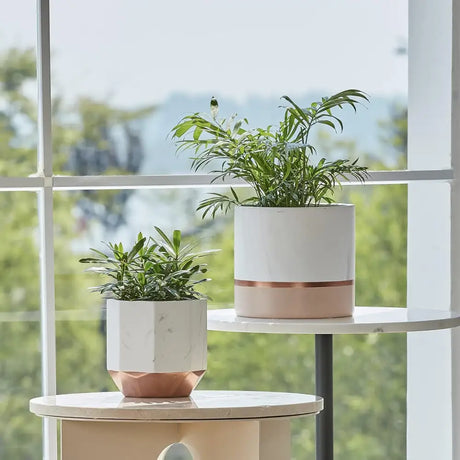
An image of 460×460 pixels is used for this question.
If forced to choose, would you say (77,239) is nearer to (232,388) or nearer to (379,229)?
(232,388)

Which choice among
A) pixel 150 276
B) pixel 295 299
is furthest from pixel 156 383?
pixel 295 299

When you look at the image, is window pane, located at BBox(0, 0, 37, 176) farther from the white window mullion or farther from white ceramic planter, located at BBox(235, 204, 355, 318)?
white ceramic planter, located at BBox(235, 204, 355, 318)

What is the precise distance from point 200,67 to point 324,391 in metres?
0.84

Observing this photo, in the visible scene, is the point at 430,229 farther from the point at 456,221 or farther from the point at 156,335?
the point at 156,335

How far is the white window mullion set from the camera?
230 cm

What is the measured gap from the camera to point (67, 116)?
8.00 ft

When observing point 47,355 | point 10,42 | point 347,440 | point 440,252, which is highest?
point 10,42

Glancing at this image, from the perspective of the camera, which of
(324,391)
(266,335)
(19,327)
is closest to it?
(324,391)

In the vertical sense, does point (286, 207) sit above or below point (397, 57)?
below

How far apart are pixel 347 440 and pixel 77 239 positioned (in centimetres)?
83

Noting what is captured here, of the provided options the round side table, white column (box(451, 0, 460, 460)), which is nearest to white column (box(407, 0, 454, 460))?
white column (box(451, 0, 460, 460))

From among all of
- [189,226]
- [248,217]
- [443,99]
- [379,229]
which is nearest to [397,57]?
[443,99]

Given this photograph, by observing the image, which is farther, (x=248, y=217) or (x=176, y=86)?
(x=176, y=86)

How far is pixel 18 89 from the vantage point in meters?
2.39
